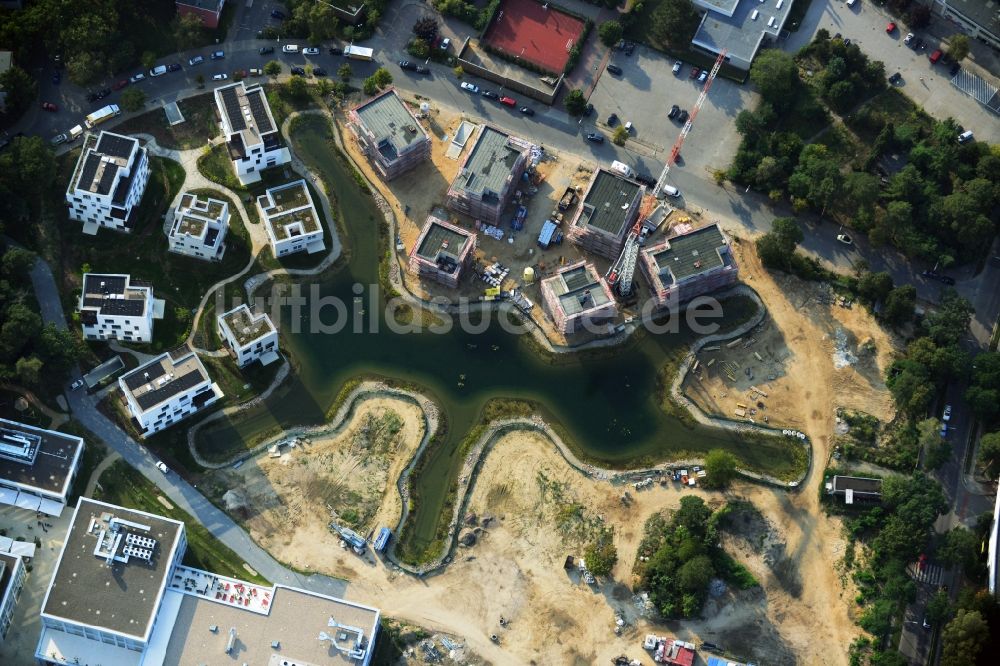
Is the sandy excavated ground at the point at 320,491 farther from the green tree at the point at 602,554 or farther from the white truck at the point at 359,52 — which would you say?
the white truck at the point at 359,52

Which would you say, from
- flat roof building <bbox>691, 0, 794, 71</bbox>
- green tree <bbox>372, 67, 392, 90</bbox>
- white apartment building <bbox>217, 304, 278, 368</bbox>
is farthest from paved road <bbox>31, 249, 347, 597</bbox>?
flat roof building <bbox>691, 0, 794, 71</bbox>

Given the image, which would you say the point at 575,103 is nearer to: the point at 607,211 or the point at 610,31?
the point at 610,31

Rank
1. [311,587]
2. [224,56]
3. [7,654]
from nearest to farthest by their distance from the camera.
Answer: [7,654], [311,587], [224,56]

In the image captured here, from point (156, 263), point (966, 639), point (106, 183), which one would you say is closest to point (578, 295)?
point (156, 263)

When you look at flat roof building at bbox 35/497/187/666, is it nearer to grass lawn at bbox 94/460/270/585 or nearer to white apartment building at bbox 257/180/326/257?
grass lawn at bbox 94/460/270/585

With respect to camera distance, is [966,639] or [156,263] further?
[156,263]

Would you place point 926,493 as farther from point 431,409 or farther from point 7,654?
point 7,654

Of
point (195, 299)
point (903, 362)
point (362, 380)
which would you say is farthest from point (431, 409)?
point (903, 362)
